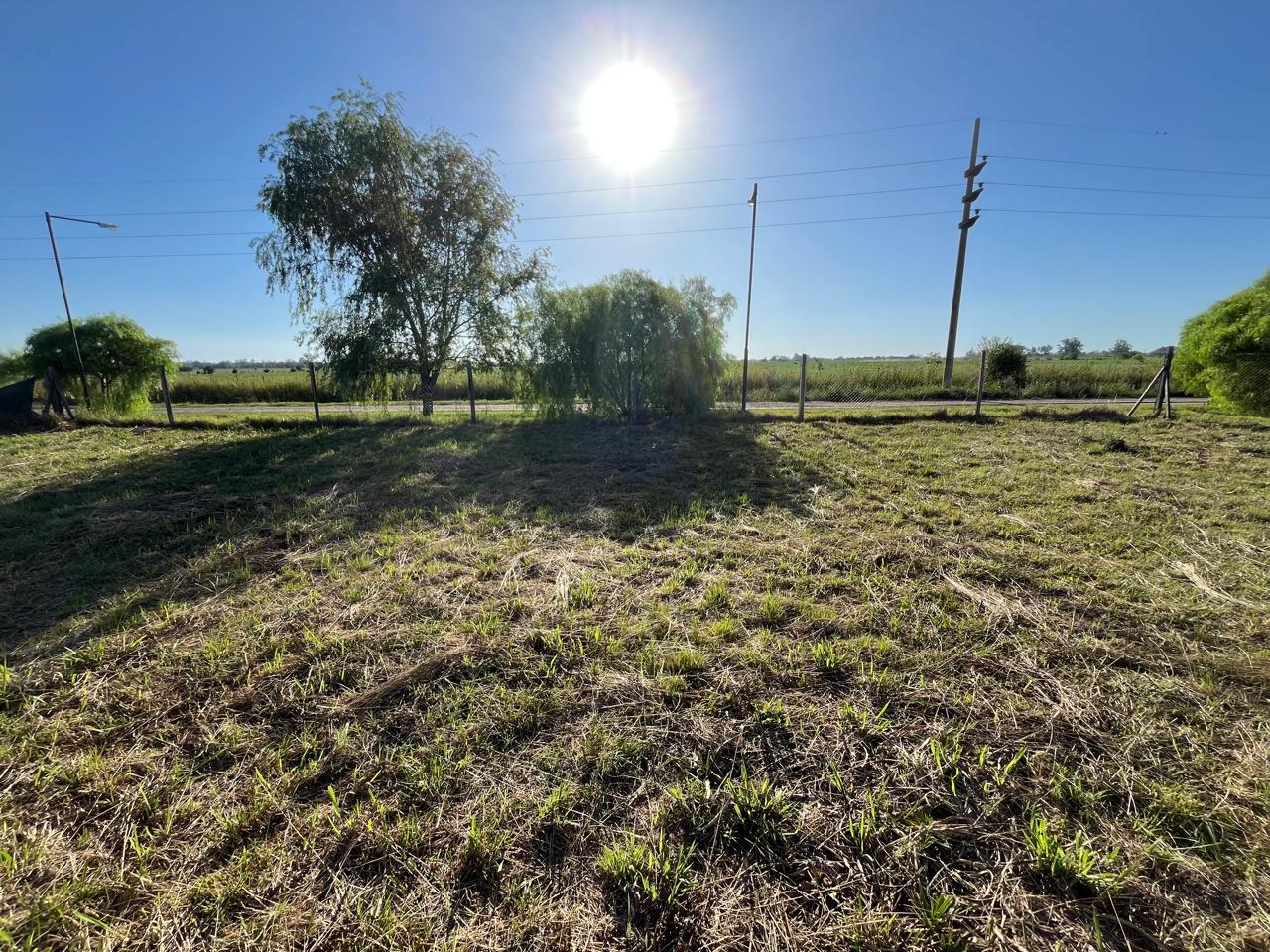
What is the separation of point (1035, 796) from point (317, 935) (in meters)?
2.12

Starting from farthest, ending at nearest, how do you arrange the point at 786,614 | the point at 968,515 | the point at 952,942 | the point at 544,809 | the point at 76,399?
the point at 76,399 < the point at 968,515 < the point at 786,614 < the point at 544,809 < the point at 952,942

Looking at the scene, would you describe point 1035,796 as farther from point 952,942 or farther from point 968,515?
point 968,515

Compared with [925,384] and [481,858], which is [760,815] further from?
[925,384]

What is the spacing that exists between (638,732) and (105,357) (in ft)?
59.1

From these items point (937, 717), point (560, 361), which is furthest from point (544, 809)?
point (560, 361)

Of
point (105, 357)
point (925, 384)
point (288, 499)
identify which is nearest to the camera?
point (288, 499)

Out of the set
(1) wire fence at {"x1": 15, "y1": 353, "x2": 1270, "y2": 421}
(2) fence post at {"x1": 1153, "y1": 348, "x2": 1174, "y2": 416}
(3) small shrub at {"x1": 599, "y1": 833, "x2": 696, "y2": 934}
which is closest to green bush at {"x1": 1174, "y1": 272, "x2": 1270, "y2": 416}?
(1) wire fence at {"x1": 15, "y1": 353, "x2": 1270, "y2": 421}

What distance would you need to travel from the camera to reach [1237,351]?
8.59m

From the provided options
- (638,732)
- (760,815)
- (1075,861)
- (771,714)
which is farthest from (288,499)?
(1075,861)

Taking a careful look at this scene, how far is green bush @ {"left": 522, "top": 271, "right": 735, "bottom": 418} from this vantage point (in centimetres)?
954

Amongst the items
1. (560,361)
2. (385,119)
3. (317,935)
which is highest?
(385,119)

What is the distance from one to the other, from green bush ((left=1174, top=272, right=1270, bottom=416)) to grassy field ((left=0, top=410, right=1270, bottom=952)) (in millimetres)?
7286

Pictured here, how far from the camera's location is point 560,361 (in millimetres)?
9891

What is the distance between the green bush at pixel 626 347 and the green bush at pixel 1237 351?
29.1 ft
